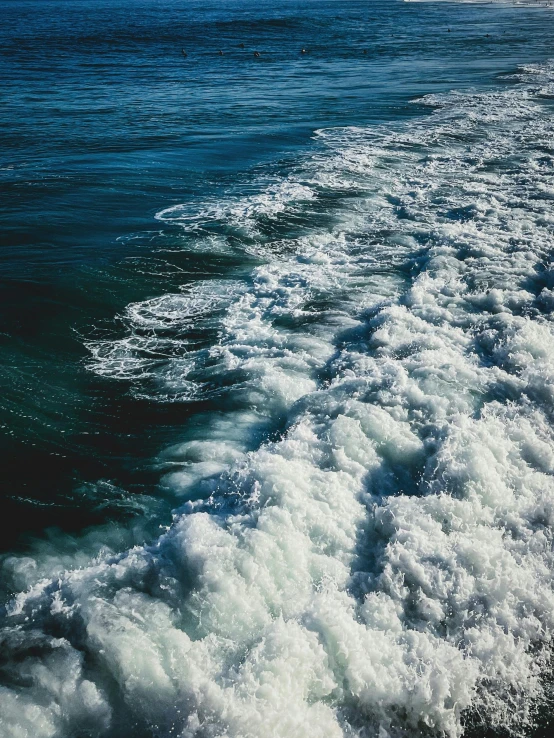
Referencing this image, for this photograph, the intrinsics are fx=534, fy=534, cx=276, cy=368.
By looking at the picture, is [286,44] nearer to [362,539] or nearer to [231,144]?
[231,144]

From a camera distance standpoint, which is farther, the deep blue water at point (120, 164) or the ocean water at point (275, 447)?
the deep blue water at point (120, 164)

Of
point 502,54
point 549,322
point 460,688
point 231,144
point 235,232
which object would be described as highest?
point 502,54

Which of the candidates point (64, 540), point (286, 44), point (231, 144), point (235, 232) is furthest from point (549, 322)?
point (286, 44)

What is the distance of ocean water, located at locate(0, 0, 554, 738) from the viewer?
420 centimetres

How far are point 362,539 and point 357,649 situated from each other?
115 cm

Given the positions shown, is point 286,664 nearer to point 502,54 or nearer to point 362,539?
point 362,539

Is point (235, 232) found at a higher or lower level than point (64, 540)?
higher

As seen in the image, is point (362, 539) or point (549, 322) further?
point (549, 322)

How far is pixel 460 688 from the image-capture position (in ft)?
13.6

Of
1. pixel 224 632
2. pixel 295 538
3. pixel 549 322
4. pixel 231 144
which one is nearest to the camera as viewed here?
pixel 224 632

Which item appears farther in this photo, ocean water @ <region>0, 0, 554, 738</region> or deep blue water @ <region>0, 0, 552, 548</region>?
deep blue water @ <region>0, 0, 552, 548</region>

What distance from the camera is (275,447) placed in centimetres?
634

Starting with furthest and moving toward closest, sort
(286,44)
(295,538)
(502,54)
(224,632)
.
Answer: (286,44) → (502,54) → (295,538) → (224,632)

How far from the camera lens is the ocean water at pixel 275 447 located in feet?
13.8
